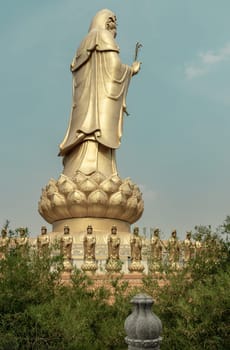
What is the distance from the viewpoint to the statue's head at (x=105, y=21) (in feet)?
56.2

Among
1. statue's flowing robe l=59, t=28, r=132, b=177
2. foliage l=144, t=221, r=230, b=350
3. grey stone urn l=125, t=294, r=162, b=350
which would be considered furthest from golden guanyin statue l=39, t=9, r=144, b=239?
grey stone urn l=125, t=294, r=162, b=350

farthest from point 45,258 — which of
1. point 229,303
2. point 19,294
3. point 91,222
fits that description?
point 91,222

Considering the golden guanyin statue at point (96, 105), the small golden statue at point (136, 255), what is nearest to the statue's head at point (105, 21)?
the golden guanyin statue at point (96, 105)

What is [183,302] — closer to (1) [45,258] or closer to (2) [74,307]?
(2) [74,307]

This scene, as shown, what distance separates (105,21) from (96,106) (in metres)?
3.40

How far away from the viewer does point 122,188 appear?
1458 cm

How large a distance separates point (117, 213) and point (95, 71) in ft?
15.9

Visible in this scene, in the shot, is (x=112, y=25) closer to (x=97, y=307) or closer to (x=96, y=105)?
(x=96, y=105)

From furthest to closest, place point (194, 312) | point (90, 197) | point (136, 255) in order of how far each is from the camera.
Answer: point (90, 197), point (136, 255), point (194, 312)

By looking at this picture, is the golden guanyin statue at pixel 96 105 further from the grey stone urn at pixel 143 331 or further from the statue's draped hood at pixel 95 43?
the grey stone urn at pixel 143 331

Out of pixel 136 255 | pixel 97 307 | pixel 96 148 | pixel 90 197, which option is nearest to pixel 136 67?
pixel 96 148

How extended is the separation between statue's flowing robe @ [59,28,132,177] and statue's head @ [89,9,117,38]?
22.2 inches

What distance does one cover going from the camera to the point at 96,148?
15.5 metres

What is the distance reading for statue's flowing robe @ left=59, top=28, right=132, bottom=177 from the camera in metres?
15.5
